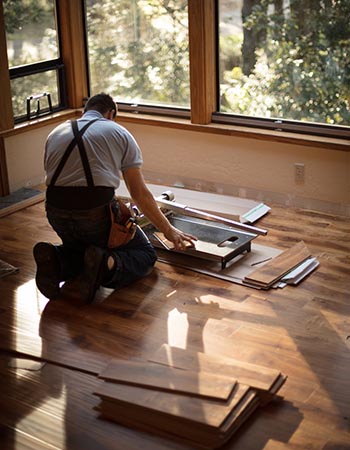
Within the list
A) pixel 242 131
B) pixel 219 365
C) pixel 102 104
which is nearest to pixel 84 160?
pixel 102 104

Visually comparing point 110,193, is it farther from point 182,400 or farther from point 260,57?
point 260,57

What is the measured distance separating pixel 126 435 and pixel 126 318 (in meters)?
1.02

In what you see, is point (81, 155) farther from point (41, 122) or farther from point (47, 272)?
point (41, 122)

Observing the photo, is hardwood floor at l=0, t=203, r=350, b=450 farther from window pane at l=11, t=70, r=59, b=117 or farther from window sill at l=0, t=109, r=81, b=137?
window pane at l=11, t=70, r=59, b=117

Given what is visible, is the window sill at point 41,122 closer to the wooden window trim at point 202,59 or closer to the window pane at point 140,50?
the window pane at point 140,50

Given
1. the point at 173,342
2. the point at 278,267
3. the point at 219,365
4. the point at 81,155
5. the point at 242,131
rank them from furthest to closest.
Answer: the point at 242,131
the point at 278,267
the point at 81,155
the point at 173,342
the point at 219,365

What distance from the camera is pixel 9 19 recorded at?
230 inches

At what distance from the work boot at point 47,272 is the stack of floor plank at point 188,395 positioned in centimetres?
94

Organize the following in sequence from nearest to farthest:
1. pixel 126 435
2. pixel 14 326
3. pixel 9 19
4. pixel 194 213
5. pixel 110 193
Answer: pixel 126 435 → pixel 14 326 → pixel 110 193 → pixel 194 213 → pixel 9 19

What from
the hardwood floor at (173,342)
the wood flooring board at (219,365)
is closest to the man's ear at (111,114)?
the hardwood floor at (173,342)

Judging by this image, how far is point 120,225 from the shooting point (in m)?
4.28

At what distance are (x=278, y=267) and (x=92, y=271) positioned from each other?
110 cm

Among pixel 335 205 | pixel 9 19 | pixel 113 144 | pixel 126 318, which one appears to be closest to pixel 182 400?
pixel 126 318

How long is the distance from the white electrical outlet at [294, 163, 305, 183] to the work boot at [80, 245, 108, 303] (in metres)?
1.94
